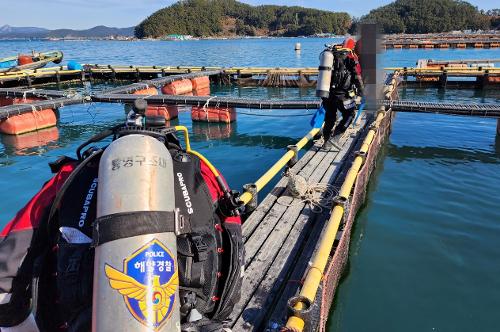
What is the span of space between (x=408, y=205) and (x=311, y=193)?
2445mm

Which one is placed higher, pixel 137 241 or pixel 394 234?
pixel 137 241

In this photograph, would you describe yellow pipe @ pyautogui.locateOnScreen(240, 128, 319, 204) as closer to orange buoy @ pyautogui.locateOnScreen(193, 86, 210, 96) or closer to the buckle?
the buckle

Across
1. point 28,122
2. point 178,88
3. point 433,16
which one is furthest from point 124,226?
point 433,16

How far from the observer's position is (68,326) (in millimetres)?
2020

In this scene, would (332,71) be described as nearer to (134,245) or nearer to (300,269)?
(300,269)

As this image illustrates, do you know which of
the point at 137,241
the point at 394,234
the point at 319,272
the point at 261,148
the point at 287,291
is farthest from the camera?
the point at 261,148

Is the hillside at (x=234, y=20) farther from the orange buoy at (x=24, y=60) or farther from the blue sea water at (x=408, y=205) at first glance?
the blue sea water at (x=408, y=205)

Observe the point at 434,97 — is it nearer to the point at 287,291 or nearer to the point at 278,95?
the point at 278,95

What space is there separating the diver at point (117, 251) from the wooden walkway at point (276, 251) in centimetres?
111

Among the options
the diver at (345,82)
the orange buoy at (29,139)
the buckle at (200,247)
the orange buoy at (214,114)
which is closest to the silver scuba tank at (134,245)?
the buckle at (200,247)

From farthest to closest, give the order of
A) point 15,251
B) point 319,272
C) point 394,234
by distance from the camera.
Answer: point 394,234
point 319,272
point 15,251

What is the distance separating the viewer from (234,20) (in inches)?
7411

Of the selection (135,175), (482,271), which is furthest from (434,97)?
(135,175)

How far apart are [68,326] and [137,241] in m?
0.66
